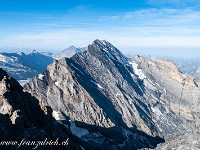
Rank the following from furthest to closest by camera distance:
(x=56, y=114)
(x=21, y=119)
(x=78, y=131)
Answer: (x=56, y=114), (x=78, y=131), (x=21, y=119)

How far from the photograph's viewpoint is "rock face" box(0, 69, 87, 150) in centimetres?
5931

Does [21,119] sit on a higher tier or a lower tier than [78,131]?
higher

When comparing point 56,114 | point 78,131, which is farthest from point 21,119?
point 56,114

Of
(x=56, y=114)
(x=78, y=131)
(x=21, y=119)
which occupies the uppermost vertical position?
(x=21, y=119)

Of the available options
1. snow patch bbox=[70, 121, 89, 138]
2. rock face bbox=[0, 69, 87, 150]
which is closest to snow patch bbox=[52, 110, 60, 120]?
snow patch bbox=[70, 121, 89, 138]

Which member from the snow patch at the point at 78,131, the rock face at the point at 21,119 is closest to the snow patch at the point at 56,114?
the snow patch at the point at 78,131

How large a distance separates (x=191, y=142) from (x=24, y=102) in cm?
4878

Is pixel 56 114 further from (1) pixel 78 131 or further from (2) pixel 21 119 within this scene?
(2) pixel 21 119

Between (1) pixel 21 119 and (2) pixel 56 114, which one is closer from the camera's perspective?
(1) pixel 21 119

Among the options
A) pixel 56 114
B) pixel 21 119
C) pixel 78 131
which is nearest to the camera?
pixel 21 119

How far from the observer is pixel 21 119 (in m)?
66.6

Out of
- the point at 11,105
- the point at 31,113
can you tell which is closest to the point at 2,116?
the point at 11,105

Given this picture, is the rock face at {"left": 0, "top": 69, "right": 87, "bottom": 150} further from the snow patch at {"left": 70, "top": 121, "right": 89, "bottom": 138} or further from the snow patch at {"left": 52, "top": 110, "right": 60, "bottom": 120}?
the snow patch at {"left": 52, "top": 110, "right": 60, "bottom": 120}

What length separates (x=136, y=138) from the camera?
188 m
